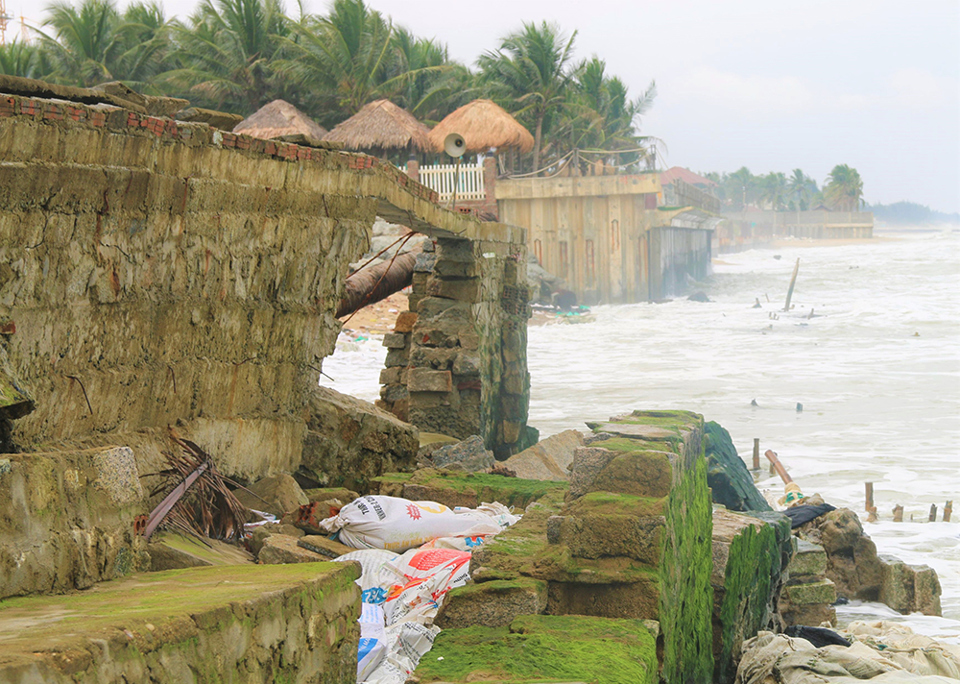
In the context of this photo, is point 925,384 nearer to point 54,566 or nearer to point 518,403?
point 518,403

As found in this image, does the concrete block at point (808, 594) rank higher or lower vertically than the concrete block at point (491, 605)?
lower

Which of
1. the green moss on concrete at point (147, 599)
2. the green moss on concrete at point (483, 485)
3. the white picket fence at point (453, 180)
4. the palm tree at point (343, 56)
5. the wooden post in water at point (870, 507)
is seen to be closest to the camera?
the green moss on concrete at point (147, 599)

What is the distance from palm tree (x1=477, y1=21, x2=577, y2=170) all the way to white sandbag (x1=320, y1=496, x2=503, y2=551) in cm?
2852

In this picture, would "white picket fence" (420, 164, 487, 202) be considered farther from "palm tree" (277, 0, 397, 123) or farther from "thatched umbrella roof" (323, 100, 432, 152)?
"palm tree" (277, 0, 397, 123)

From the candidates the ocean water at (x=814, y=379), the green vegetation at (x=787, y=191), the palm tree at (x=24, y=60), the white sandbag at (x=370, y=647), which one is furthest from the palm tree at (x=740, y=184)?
the white sandbag at (x=370, y=647)

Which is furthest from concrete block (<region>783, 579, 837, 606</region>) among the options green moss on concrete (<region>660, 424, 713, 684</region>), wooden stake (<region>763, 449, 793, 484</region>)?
wooden stake (<region>763, 449, 793, 484</region>)

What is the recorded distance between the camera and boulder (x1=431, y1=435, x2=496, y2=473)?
8750 mm

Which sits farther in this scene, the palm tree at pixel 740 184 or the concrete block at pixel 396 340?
the palm tree at pixel 740 184

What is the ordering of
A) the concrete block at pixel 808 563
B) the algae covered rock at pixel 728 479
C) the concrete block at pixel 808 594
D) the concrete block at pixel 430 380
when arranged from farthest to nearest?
1. the concrete block at pixel 430 380
2. the algae covered rock at pixel 728 479
3. the concrete block at pixel 808 563
4. the concrete block at pixel 808 594

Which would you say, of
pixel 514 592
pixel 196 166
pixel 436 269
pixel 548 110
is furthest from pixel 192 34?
pixel 514 592

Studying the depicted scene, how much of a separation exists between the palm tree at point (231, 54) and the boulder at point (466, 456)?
80.0 feet

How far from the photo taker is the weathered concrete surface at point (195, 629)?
210 cm

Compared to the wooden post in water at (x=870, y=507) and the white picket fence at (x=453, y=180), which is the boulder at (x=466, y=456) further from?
the white picket fence at (x=453, y=180)

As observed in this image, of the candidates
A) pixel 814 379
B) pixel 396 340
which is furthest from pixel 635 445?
pixel 814 379
